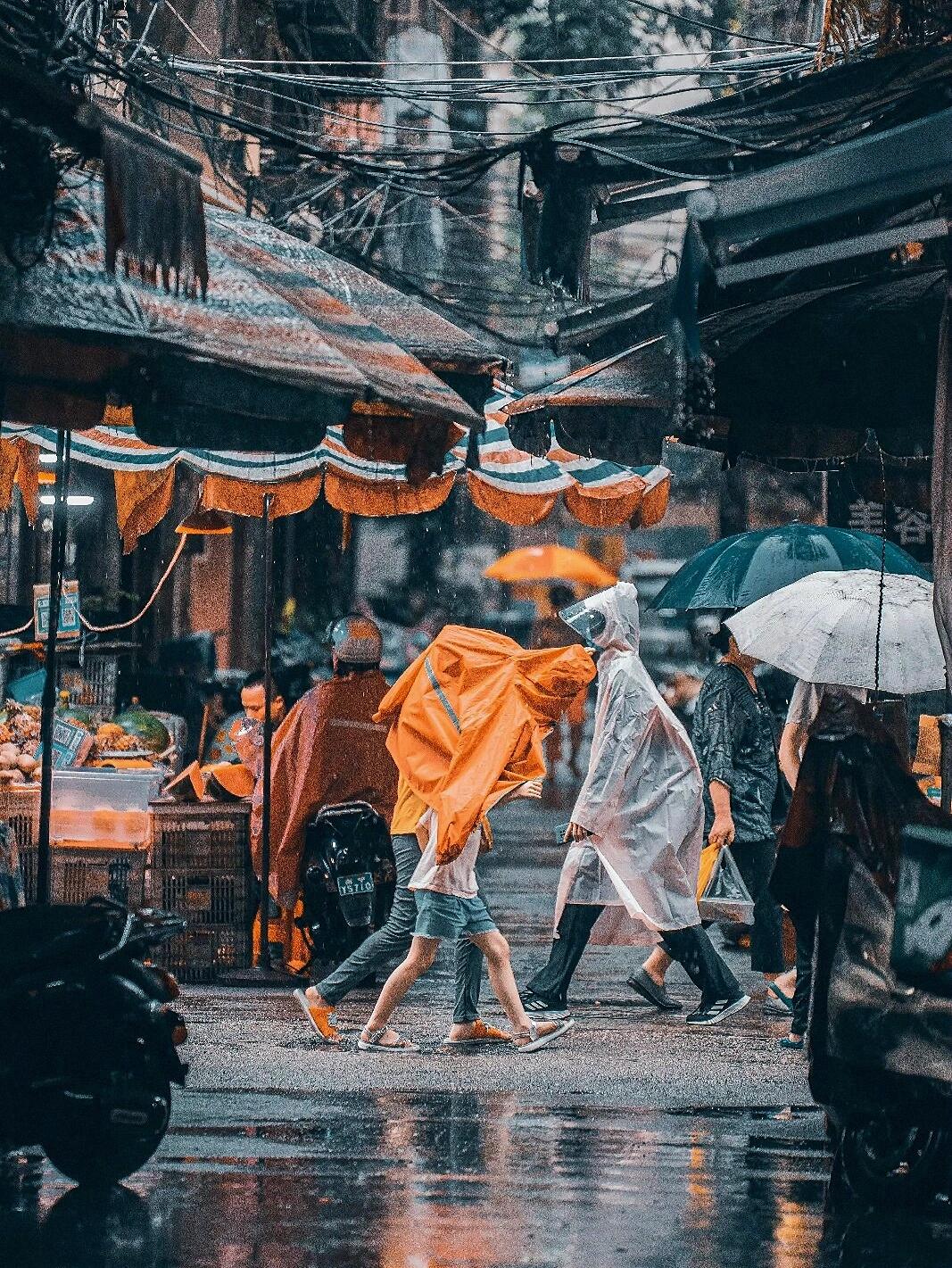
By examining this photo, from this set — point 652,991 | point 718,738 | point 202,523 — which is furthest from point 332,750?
point 202,523

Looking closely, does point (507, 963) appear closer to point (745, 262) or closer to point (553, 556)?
point (745, 262)

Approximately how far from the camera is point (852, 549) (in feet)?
44.9

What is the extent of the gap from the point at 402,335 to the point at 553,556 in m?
18.2

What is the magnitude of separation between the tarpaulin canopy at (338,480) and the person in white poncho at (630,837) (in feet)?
7.00

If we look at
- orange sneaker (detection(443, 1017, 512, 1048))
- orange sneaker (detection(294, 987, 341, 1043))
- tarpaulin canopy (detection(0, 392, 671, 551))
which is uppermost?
tarpaulin canopy (detection(0, 392, 671, 551))

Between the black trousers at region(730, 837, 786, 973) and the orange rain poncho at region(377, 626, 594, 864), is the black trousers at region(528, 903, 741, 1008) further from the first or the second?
the orange rain poncho at region(377, 626, 594, 864)

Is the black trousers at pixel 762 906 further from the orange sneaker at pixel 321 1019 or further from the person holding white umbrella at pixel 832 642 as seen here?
the orange sneaker at pixel 321 1019

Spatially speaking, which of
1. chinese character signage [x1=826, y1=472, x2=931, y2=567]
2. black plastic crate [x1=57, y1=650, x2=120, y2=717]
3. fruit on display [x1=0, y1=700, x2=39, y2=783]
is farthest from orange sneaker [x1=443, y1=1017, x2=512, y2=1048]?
chinese character signage [x1=826, y1=472, x2=931, y2=567]

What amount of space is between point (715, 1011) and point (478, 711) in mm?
2351

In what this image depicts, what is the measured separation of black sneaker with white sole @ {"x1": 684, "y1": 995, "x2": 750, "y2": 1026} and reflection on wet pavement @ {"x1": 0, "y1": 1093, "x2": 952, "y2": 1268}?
7.53 feet

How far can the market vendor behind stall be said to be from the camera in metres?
12.0

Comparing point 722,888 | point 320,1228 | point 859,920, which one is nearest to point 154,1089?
point 320,1228

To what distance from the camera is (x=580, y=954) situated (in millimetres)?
10758

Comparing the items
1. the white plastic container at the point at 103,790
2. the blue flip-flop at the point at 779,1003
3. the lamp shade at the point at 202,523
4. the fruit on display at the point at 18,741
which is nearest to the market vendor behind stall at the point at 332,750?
the white plastic container at the point at 103,790
